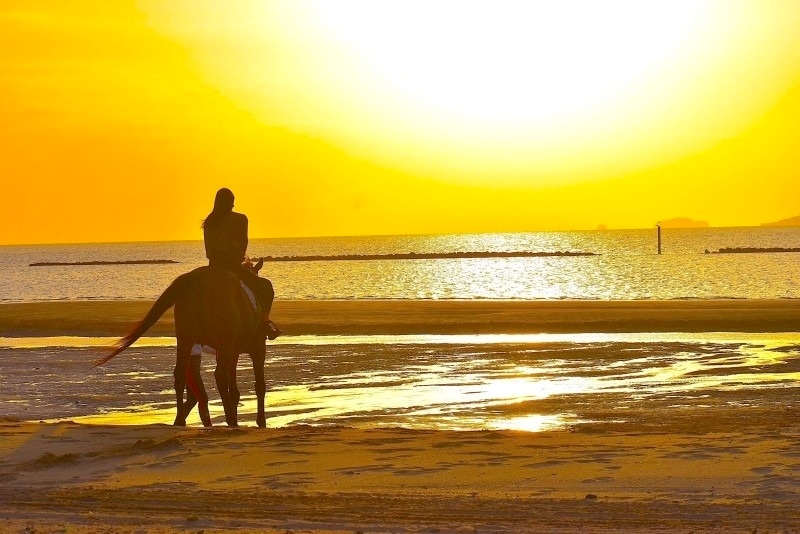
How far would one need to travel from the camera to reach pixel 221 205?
14.5 meters

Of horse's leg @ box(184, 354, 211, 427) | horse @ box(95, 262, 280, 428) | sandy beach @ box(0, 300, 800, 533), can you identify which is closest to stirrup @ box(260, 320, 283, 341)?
horse @ box(95, 262, 280, 428)

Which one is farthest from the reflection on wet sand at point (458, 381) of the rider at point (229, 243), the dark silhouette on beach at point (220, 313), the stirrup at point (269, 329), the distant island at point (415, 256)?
the distant island at point (415, 256)

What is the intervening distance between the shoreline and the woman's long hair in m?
19.9

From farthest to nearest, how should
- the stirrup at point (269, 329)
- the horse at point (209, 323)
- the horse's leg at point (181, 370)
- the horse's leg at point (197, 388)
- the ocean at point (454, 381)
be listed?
1. the ocean at point (454, 381)
2. the stirrup at point (269, 329)
3. the horse's leg at point (197, 388)
4. the horse's leg at point (181, 370)
5. the horse at point (209, 323)

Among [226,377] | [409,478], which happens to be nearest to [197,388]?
[226,377]

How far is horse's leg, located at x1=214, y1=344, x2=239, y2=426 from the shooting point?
1392 cm

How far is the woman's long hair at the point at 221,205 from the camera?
14.4 meters

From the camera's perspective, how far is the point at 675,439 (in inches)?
465

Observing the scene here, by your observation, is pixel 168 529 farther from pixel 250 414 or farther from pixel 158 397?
pixel 158 397

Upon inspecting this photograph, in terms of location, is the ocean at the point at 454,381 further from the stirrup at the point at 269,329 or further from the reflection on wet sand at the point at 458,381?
the stirrup at the point at 269,329

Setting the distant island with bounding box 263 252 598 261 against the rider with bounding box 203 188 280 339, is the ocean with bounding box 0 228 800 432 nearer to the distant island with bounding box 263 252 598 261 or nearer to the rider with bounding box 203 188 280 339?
the rider with bounding box 203 188 280 339

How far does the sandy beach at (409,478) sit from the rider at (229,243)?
2031mm

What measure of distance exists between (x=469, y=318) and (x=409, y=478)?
2828 centimetres

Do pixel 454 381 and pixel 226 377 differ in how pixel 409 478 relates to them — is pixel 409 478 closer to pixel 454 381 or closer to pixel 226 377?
pixel 226 377
